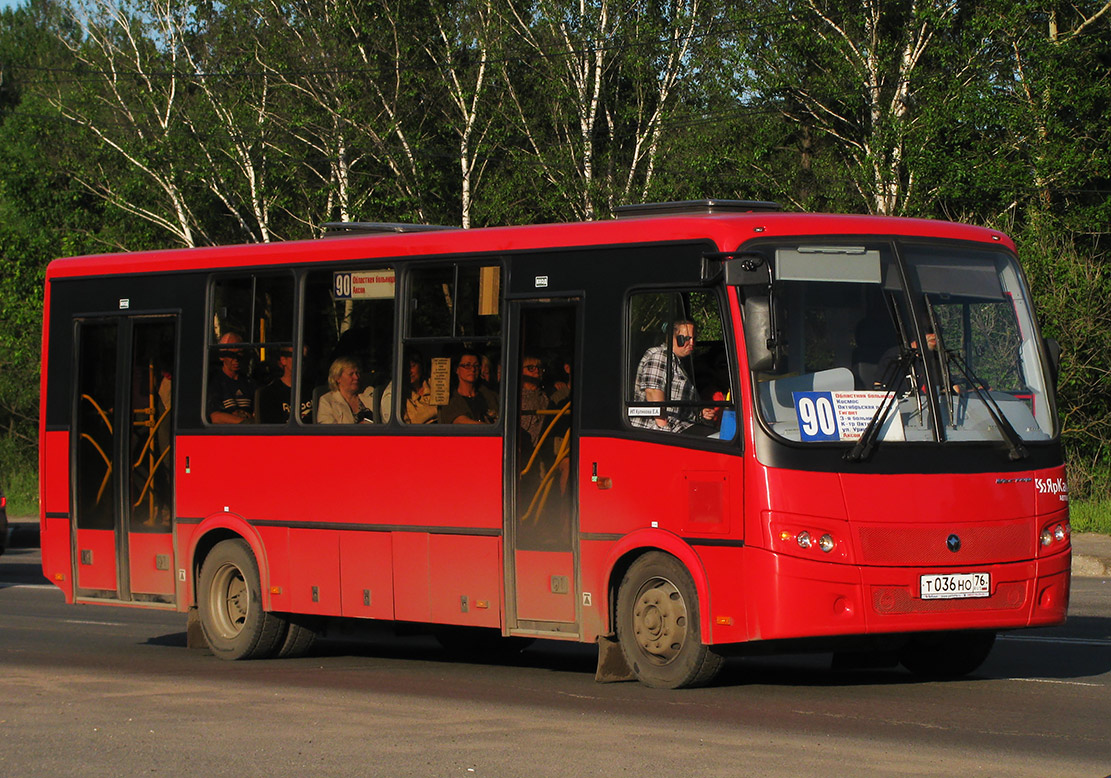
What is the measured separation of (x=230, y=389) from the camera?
13727 mm

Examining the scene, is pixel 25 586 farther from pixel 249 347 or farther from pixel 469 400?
pixel 469 400

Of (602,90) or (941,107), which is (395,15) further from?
(941,107)

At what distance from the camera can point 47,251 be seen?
1762 inches

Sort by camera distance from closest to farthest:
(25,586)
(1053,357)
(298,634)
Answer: (1053,357) → (298,634) → (25,586)

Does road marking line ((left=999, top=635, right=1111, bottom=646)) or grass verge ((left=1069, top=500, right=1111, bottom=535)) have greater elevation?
grass verge ((left=1069, top=500, right=1111, bottom=535))

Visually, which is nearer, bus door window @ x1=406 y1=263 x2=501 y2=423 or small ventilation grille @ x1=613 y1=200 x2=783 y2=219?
small ventilation grille @ x1=613 y1=200 x2=783 y2=219

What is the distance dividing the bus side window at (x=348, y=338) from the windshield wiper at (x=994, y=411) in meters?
4.14

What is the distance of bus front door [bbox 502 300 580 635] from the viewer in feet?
37.0

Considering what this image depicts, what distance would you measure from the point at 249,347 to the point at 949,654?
19.0 ft

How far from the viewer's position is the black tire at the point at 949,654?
11.3 meters

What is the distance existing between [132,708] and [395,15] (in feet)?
101

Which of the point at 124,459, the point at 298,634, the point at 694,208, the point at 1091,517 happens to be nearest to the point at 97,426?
the point at 124,459

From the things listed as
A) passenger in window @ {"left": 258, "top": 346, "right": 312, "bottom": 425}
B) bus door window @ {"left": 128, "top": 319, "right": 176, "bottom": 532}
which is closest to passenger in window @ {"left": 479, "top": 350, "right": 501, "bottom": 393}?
passenger in window @ {"left": 258, "top": 346, "right": 312, "bottom": 425}

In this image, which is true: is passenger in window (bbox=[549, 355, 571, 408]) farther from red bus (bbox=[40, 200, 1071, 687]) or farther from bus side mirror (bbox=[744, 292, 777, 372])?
bus side mirror (bbox=[744, 292, 777, 372])
